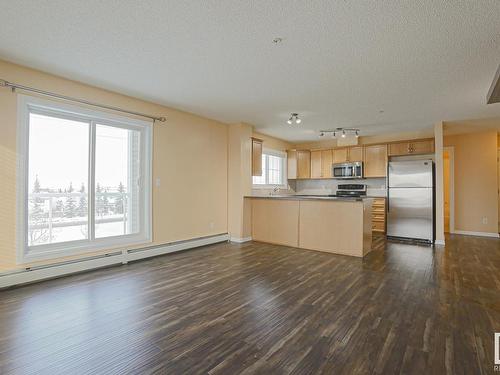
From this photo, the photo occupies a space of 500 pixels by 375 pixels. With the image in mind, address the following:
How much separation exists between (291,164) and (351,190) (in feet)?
6.06

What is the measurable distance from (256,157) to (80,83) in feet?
11.7

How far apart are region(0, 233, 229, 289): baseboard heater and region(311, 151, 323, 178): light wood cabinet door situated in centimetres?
413

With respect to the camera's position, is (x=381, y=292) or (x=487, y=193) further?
(x=487, y=193)

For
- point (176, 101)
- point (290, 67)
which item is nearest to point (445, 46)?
point (290, 67)

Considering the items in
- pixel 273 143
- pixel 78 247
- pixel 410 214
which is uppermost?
pixel 273 143

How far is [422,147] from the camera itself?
20.4 feet

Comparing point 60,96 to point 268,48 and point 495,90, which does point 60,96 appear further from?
point 495,90

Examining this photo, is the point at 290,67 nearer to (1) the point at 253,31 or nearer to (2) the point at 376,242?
(1) the point at 253,31

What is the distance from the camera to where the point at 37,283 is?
3.12m

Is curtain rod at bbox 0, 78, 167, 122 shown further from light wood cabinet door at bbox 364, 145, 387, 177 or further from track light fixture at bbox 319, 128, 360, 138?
light wood cabinet door at bbox 364, 145, 387, 177

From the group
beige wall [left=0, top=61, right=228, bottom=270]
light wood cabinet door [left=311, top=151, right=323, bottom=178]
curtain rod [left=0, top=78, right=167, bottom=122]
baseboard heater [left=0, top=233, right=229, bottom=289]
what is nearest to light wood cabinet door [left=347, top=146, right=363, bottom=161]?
light wood cabinet door [left=311, top=151, right=323, bottom=178]

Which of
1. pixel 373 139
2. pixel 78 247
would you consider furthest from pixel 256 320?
pixel 373 139

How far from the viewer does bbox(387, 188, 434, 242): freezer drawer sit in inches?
219

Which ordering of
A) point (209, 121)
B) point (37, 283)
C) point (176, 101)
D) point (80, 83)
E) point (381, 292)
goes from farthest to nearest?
1. point (209, 121)
2. point (176, 101)
3. point (80, 83)
4. point (37, 283)
5. point (381, 292)
